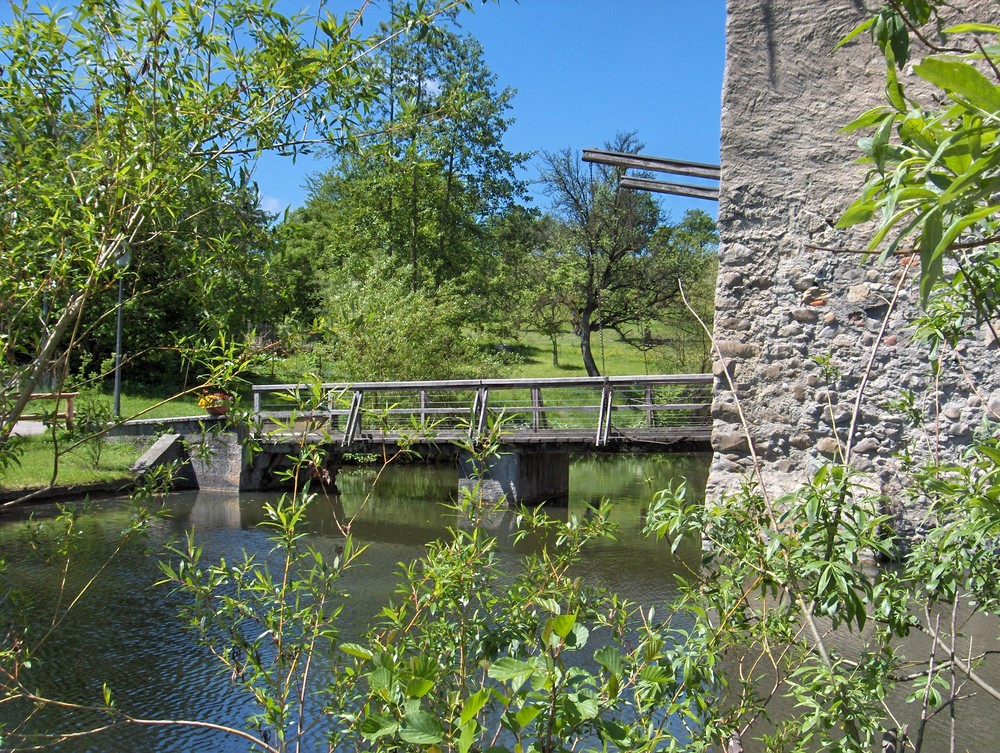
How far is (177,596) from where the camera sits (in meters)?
7.04

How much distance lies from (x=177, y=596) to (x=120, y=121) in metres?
5.53

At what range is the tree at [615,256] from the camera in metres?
22.2

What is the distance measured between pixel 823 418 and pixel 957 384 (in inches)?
30.3

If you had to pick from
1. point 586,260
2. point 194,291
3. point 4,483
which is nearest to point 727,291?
point 194,291

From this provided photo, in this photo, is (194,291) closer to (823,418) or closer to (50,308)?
(50,308)

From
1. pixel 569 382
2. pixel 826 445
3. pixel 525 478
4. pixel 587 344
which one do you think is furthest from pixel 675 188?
pixel 587 344

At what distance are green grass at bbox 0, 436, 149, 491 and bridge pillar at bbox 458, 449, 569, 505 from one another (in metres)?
5.13

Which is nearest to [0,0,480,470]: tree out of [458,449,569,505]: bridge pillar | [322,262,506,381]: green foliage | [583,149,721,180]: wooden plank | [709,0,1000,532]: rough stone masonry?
[709,0,1000,532]: rough stone masonry

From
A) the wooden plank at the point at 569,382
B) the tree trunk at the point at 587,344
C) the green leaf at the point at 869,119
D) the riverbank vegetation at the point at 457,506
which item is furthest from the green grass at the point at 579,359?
the green leaf at the point at 869,119

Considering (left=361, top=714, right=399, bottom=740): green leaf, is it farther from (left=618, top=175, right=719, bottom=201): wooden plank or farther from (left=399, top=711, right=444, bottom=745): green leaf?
(left=618, top=175, right=719, bottom=201): wooden plank

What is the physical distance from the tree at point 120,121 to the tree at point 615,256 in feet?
65.0

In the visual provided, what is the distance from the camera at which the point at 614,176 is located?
22828 mm

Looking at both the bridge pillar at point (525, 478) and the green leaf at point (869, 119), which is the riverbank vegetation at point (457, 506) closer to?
the green leaf at point (869, 119)

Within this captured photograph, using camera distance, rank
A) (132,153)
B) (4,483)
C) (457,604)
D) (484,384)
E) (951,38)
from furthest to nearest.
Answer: (484,384), (4,483), (951,38), (132,153), (457,604)
